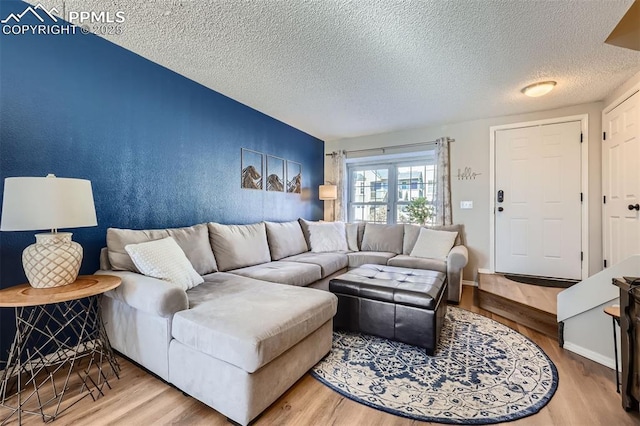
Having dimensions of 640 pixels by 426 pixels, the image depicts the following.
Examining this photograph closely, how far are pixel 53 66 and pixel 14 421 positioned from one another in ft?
7.04

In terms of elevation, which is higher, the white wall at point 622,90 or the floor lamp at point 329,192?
the white wall at point 622,90

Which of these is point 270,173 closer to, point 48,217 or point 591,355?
point 48,217

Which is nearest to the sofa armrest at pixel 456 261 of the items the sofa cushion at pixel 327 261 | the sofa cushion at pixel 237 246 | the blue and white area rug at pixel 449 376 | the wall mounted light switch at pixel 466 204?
the blue and white area rug at pixel 449 376

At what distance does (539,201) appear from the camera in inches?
138

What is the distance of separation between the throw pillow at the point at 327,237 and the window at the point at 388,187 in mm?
1023

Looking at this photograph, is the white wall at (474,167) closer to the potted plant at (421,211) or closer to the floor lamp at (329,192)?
the potted plant at (421,211)

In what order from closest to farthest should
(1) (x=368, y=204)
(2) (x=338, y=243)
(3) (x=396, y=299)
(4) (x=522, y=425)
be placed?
1. (4) (x=522, y=425)
2. (3) (x=396, y=299)
3. (2) (x=338, y=243)
4. (1) (x=368, y=204)

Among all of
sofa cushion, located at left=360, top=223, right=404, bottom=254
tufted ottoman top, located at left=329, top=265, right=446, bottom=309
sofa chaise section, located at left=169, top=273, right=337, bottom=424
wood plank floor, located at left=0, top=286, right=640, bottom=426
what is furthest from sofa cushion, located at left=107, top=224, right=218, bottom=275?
sofa cushion, located at left=360, top=223, right=404, bottom=254

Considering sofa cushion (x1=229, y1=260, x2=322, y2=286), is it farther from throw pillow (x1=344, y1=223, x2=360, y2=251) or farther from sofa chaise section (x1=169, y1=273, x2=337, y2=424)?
throw pillow (x1=344, y1=223, x2=360, y2=251)

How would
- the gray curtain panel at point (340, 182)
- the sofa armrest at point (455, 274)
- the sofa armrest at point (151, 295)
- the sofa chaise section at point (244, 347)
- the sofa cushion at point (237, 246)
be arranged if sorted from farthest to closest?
1. the gray curtain panel at point (340, 182)
2. the sofa armrest at point (455, 274)
3. the sofa cushion at point (237, 246)
4. the sofa armrest at point (151, 295)
5. the sofa chaise section at point (244, 347)

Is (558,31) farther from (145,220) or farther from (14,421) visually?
(14,421)

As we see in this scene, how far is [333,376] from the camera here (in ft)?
5.50

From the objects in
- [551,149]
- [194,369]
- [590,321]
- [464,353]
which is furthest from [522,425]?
[551,149]

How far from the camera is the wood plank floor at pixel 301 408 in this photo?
1.32 meters
